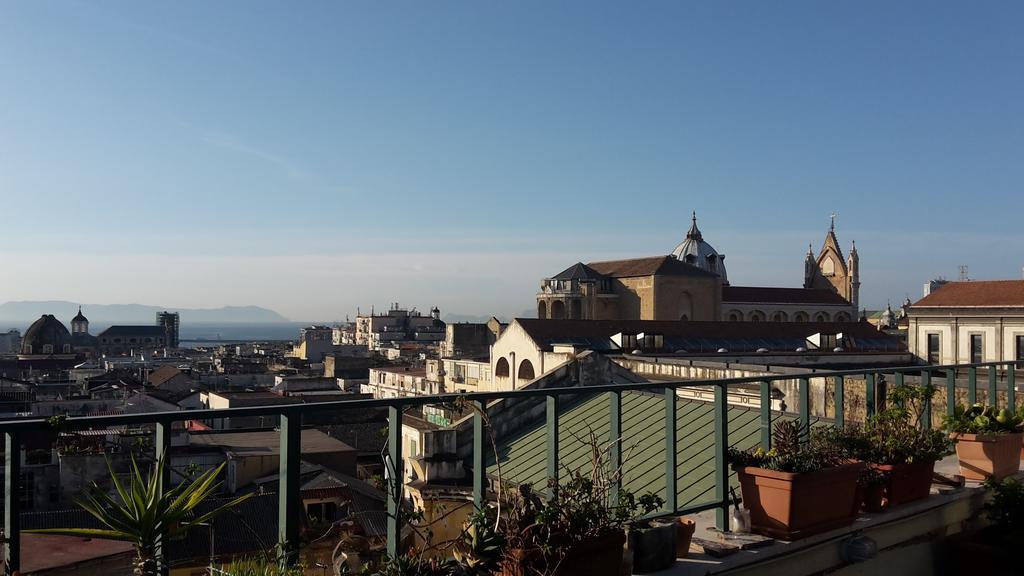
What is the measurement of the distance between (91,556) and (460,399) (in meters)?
2.19

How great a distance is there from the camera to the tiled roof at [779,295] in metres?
72.2

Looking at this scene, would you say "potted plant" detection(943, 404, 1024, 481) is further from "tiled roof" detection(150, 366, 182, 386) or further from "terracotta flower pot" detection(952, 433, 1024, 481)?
"tiled roof" detection(150, 366, 182, 386)

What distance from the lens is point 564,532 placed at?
138 inches

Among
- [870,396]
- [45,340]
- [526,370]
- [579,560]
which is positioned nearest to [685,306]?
[526,370]

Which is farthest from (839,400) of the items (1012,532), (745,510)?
(745,510)

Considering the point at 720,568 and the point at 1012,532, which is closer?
the point at 720,568

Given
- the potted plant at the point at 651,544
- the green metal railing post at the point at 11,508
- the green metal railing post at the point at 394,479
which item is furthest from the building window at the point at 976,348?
the green metal railing post at the point at 11,508

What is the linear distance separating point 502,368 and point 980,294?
2896 centimetres

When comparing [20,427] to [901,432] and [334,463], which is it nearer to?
[901,432]

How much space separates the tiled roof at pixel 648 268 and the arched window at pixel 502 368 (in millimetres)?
21431

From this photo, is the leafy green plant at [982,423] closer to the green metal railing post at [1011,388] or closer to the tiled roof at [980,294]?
the green metal railing post at [1011,388]

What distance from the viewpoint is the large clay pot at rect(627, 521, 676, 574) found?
13.4 feet

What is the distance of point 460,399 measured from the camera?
3.79 m

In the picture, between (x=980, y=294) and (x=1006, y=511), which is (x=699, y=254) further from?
(x=1006, y=511)
